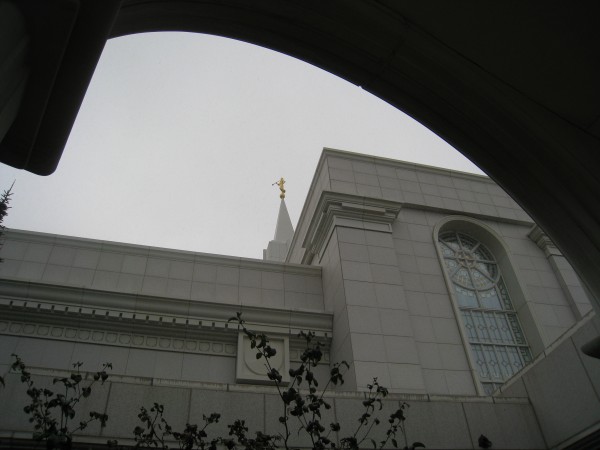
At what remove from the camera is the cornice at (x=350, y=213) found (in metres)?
12.0

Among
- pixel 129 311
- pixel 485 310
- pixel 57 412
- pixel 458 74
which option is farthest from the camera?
pixel 485 310

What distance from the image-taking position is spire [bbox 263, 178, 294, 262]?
26.2m

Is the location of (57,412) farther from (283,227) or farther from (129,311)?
(283,227)

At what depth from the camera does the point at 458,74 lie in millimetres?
3355

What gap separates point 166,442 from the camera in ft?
19.0

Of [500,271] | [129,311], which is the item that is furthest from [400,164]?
[129,311]

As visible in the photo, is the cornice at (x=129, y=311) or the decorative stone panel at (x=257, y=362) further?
the decorative stone panel at (x=257, y=362)

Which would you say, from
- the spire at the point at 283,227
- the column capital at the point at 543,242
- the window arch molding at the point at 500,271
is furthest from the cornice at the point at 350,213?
the spire at the point at 283,227

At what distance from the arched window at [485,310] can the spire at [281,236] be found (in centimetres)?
1296

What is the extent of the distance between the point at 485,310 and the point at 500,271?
1.50 m

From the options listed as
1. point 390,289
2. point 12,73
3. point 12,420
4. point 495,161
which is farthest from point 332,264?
point 12,73

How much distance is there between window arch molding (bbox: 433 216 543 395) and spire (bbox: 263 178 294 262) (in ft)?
42.1

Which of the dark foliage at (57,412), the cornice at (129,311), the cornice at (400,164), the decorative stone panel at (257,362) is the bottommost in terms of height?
the dark foliage at (57,412)

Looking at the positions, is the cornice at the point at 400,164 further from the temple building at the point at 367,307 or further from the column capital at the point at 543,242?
the column capital at the point at 543,242
